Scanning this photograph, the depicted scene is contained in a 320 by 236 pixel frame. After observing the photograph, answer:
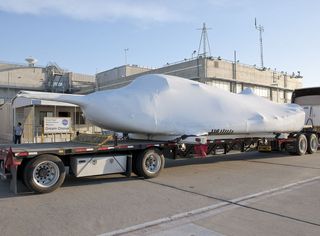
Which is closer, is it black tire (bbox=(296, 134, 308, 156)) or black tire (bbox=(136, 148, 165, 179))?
black tire (bbox=(136, 148, 165, 179))

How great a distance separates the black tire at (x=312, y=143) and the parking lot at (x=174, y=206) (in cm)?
652

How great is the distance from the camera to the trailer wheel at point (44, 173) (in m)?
8.58

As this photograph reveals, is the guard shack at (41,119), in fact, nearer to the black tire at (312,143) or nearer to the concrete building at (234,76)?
the concrete building at (234,76)

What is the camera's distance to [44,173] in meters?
8.88

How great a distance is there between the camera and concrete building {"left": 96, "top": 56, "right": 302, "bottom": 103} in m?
39.7

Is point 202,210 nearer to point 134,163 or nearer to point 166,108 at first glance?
point 134,163

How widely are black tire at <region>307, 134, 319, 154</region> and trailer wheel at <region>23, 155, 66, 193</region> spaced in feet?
42.2

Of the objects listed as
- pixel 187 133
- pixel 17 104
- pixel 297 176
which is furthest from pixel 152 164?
pixel 17 104

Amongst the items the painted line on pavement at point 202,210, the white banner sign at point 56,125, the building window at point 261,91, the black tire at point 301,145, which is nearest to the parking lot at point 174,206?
the painted line on pavement at point 202,210

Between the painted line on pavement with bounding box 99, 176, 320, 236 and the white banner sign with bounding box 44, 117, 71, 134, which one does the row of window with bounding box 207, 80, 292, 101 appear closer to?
the white banner sign with bounding box 44, 117, 71, 134

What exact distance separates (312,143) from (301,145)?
3.91 ft

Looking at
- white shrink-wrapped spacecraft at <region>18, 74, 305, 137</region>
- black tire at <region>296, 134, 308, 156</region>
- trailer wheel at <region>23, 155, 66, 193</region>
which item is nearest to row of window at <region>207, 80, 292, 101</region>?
black tire at <region>296, 134, 308, 156</region>

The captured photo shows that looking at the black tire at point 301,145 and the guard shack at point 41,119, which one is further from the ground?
the guard shack at point 41,119

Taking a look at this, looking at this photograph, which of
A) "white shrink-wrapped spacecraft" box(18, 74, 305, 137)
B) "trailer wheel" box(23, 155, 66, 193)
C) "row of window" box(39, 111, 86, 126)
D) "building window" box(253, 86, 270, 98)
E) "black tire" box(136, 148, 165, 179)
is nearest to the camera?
"trailer wheel" box(23, 155, 66, 193)
